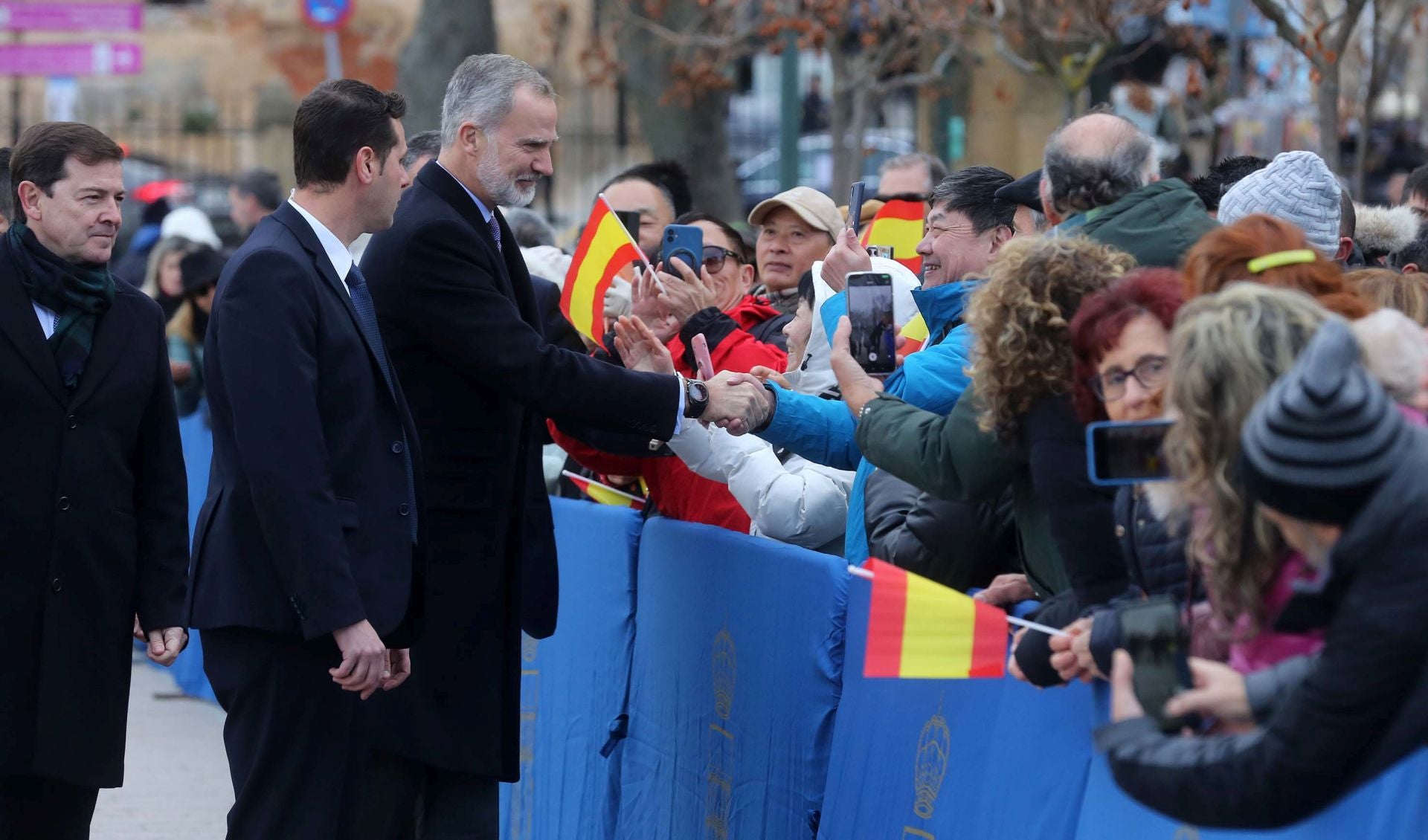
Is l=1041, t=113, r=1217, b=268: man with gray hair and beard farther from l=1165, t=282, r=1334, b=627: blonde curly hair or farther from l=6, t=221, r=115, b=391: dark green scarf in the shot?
l=6, t=221, r=115, b=391: dark green scarf

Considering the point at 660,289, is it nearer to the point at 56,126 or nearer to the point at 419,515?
the point at 419,515

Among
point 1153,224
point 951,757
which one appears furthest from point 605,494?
point 1153,224

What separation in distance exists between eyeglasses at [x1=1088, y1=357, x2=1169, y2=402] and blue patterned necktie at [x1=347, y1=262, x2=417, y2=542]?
1.82 meters

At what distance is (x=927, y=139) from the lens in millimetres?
18797

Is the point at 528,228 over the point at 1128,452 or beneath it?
beneath

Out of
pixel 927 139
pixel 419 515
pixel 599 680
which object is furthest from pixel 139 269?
pixel 419 515

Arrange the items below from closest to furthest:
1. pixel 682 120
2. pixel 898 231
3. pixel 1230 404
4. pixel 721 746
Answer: pixel 1230 404 < pixel 721 746 < pixel 898 231 < pixel 682 120

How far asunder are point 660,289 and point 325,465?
4.44 ft

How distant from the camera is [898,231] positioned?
7.43 metres

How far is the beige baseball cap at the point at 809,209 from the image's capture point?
6.58 metres

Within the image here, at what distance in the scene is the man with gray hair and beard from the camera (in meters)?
4.03

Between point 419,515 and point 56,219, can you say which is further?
point 56,219

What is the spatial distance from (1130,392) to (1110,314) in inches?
5.8

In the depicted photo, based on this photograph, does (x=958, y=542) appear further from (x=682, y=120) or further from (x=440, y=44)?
(x=440, y=44)
